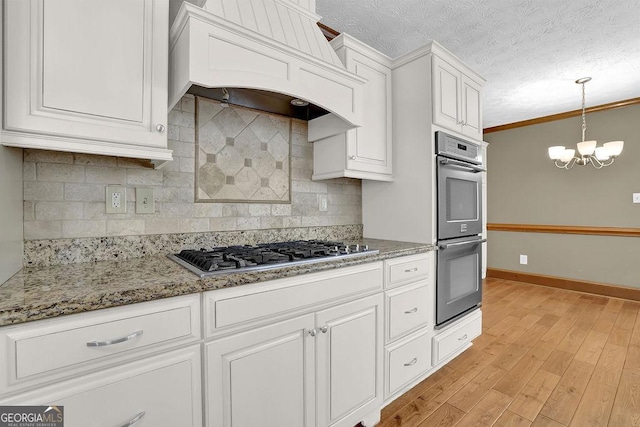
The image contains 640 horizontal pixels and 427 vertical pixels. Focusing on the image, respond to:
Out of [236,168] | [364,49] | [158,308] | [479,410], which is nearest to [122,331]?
[158,308]

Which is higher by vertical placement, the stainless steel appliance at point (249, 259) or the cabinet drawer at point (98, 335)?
the stainless steel appliance at point (249, 259)

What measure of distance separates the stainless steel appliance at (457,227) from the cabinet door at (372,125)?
0.37 metres

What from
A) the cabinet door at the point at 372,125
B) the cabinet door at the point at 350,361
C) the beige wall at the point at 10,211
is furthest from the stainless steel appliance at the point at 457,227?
the beige wall at the point at 10,211

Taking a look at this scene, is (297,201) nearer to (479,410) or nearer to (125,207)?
(125,207)

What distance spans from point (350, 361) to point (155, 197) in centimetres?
126

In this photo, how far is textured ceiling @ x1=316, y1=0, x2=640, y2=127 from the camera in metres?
1.98

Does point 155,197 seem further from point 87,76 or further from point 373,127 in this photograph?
point 373,127

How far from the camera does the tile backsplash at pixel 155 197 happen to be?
123 cm

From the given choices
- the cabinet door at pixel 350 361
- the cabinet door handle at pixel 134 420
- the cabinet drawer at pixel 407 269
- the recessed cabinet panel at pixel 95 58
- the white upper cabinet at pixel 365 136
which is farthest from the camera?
the white upper cabinet at pixel 365 136

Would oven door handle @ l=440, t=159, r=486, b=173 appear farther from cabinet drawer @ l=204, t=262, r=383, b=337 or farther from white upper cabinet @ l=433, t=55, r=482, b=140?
cabinet drawer @ l=204, t=262, r=383, b=337

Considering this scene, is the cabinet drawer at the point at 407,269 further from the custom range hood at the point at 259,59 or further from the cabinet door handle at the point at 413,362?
the custom range hood at the point at 259,59

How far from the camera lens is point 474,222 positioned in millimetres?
2365

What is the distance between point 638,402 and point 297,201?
93.9 inches

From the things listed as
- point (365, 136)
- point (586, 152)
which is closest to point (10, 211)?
point (365, 136)
